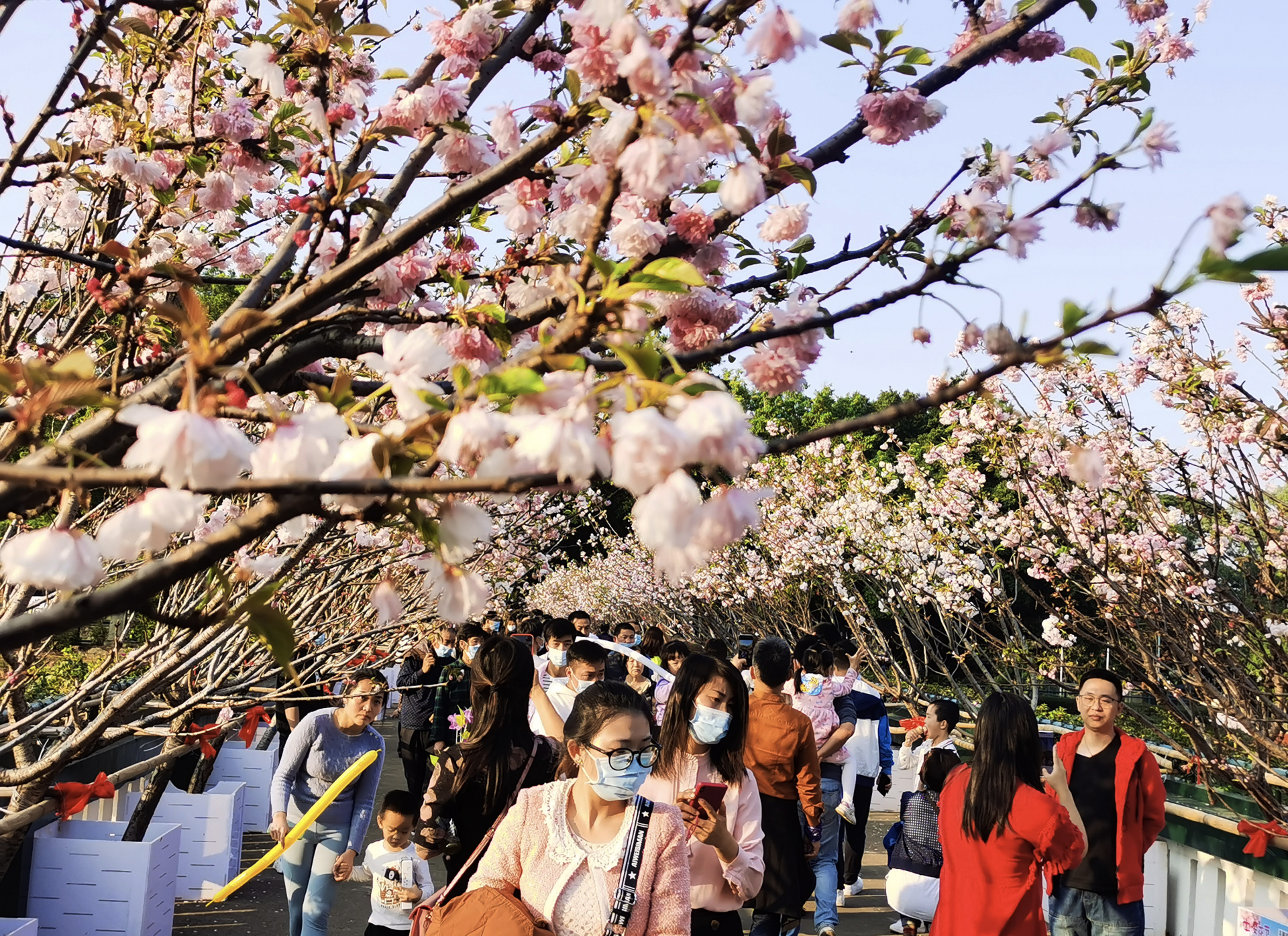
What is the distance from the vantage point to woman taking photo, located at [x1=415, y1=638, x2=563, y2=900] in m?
4.74

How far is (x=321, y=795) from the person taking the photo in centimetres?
607

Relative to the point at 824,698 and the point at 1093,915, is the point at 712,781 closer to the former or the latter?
the point at 1093,915

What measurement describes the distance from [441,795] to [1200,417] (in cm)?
500

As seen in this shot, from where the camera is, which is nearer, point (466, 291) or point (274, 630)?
point (274, 630)

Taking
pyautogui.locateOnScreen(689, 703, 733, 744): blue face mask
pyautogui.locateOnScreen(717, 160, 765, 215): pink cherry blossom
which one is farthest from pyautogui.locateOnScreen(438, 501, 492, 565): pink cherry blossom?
pyautogui.locateOnScreen(689, 703, 733, 744): blue face mask

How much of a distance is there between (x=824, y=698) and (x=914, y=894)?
2.03m

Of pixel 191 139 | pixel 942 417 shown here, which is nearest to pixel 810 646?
pixel 942 417

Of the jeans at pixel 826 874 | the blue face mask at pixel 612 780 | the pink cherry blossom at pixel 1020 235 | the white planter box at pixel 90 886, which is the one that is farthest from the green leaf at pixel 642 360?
the jeans at pixel 826 874

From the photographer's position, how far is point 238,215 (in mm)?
4301

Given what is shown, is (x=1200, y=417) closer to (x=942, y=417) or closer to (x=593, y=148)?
(x=942, y=417)

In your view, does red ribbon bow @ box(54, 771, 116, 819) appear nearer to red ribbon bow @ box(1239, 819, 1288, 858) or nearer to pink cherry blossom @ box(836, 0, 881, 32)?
pink cherry blossom @ box(836, 0, 881, 32)

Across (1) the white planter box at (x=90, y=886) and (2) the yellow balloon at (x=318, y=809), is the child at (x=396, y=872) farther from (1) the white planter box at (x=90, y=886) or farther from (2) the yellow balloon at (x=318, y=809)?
(1) the white planter box at (x=90, y=886)

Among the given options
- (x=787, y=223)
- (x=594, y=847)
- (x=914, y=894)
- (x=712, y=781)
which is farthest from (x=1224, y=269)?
(x=914, y=894)

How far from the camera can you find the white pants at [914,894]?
20.4 ft
